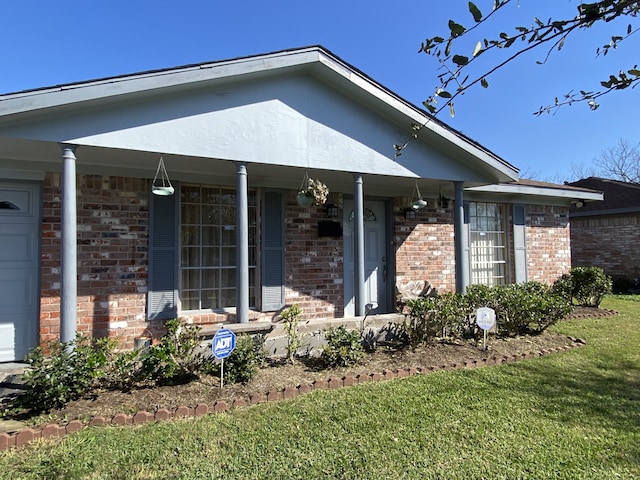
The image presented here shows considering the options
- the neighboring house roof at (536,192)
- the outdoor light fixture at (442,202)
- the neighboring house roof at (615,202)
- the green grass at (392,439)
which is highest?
the neighboring house roof at (615,202)

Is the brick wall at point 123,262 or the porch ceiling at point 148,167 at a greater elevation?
the porch ceiling at point 148,167

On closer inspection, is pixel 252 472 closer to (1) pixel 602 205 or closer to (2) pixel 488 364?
(2) pixel 488 364

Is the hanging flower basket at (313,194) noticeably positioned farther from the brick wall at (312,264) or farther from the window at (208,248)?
the window at (208,248)

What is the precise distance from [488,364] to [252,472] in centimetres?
353

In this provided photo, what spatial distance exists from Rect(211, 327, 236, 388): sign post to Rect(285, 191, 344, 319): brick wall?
244 cm

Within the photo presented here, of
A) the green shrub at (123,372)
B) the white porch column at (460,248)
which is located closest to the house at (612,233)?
the white porch column at (460,248)

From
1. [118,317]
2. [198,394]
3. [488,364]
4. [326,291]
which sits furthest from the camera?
[326,291]

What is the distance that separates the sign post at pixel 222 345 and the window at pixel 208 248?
2.08 metres

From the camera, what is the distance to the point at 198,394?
3.88 m

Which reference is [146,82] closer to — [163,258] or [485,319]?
[163,258]

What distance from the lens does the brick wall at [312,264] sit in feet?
21.6

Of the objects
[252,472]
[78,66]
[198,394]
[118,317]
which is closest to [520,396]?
[252,472]

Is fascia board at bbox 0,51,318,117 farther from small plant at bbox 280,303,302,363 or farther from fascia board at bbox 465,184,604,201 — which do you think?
fascia board at bbox 465,184,604,201

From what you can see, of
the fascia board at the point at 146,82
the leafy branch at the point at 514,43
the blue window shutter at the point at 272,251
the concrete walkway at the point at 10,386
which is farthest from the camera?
the blue window shutter at the point at 272,251
